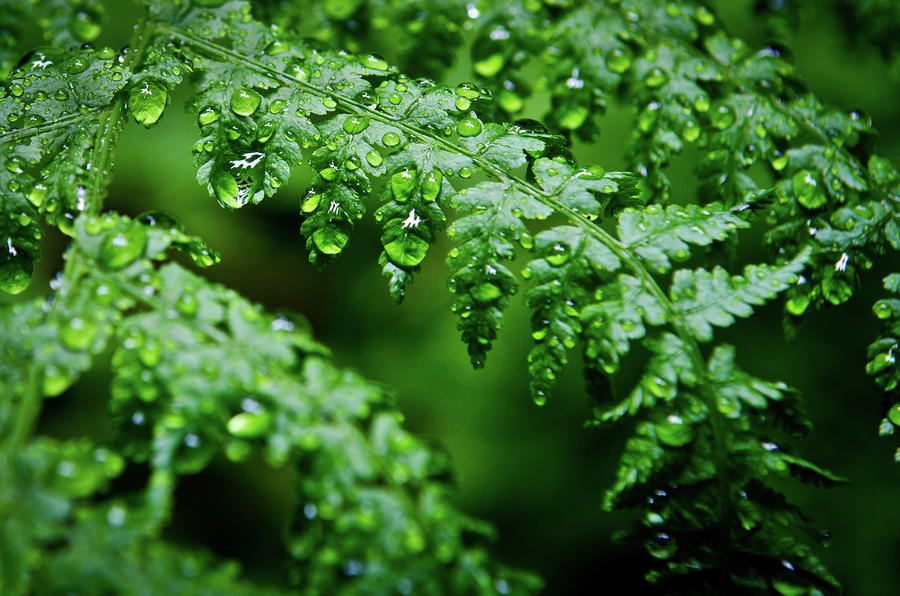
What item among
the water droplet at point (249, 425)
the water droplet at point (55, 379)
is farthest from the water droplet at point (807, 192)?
the water droplet at point (55, 379)

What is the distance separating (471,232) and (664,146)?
0.64m

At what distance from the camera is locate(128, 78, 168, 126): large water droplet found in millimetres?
1301

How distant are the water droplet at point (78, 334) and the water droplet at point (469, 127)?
835 millimetres

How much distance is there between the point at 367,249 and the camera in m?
3.10

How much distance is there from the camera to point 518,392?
9.74 feet

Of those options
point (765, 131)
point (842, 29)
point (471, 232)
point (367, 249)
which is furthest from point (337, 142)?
point (842, 29)

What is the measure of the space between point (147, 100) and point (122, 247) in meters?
0.43

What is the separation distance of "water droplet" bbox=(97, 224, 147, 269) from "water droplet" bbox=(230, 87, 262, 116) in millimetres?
397

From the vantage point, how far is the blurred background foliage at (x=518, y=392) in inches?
103

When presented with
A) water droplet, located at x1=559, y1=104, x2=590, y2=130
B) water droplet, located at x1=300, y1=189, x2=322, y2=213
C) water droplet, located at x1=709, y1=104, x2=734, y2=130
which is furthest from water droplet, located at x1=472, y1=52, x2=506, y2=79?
water droplet, located at x1=300, y1=189, x2=322, y2=213

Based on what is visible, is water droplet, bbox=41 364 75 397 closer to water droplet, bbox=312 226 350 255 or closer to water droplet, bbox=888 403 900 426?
water droplet, bbox=312 226 350 255

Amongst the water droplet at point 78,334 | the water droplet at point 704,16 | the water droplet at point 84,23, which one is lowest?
the water droplet at point 78,334

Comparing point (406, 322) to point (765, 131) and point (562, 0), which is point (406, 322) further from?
point (765, 131)

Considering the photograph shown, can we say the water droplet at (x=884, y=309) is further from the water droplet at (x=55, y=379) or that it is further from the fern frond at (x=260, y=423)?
the water droplet at (x=55, y=379)
